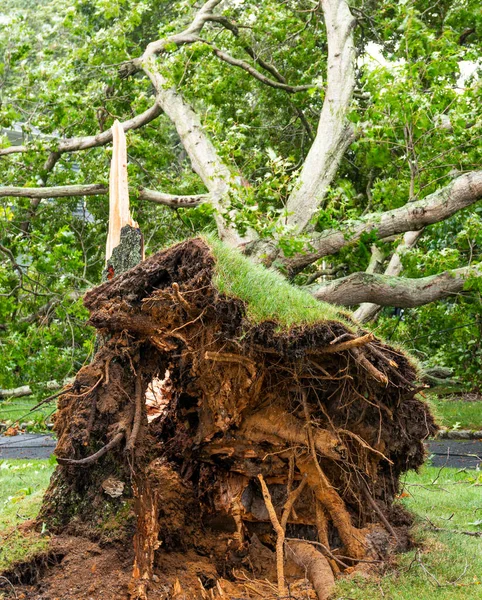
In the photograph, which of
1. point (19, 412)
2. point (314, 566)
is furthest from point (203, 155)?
point (19, 412)

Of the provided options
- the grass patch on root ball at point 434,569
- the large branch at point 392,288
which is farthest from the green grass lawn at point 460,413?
the grass patch on root ball at point 434,569

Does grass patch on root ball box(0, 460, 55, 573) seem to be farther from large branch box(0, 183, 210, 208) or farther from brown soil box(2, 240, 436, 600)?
large branch box(0, 183, 210, 208)

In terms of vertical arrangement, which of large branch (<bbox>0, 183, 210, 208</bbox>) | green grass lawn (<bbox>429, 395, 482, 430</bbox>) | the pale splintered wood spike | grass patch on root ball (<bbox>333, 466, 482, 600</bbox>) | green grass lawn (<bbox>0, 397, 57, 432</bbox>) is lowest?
green grass lawn (<bbox>429, 395, 482, 430</bbox>)

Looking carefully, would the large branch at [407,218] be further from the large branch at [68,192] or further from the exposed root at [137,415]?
the exposed root at [137,415]

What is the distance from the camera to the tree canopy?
959cm

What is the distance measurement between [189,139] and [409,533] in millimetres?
7140

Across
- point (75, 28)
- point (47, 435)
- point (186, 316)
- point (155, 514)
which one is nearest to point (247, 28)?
point (75, 28)

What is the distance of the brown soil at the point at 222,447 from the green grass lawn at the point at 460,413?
8.29m

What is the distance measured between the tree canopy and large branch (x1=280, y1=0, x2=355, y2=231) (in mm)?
28

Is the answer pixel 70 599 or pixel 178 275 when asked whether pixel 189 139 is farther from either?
pixel 70 599

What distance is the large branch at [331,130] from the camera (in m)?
10.3

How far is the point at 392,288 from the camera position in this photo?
9.88m

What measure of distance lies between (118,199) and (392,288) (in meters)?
4.57

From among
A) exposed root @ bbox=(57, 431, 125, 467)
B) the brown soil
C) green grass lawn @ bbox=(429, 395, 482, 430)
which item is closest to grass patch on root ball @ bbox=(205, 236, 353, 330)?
the brown soil
